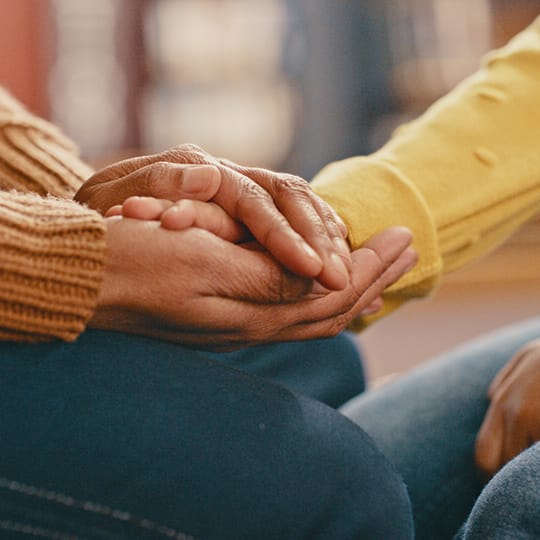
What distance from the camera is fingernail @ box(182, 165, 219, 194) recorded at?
573mm

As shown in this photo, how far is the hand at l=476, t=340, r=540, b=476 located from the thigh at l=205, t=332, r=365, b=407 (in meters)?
0.14

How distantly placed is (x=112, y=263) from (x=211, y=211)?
0.27ft

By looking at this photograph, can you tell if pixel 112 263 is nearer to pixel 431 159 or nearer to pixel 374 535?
pixel 374 535

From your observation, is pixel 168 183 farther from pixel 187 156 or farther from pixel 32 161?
pixel 32 161

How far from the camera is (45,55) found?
2980 mm

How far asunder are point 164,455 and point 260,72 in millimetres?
2756

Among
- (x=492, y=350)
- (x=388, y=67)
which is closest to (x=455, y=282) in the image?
(x=388, y=67)

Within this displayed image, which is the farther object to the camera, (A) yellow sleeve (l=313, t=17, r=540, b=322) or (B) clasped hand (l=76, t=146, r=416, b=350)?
(A) yellow sleeve (l=313, t=17, r=540, b=322)

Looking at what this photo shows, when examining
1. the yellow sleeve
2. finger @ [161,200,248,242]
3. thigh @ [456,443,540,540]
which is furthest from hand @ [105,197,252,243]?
thigh @ [456,443,540,540]

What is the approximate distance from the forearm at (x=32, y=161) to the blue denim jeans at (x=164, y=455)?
24 cm

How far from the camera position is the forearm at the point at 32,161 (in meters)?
0.72

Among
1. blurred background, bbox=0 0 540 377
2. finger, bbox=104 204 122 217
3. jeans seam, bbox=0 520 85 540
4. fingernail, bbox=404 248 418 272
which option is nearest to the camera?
jeans seam, bbox=0 520 85 540

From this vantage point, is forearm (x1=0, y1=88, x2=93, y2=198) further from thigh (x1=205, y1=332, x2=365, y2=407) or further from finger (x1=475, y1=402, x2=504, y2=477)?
finger (x1=475, y1=402, x2=504, y2=477)

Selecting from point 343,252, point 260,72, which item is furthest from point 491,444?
point 260,72
